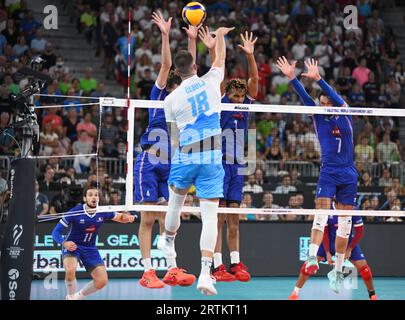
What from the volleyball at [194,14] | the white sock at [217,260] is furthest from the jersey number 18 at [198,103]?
the white sock at [217,260]

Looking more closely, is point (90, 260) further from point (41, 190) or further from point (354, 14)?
point (354, 14)

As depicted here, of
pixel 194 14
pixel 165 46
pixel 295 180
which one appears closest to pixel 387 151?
pixel 295 180

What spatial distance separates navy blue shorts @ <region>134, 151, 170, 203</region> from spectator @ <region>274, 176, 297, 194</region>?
21.9 ft

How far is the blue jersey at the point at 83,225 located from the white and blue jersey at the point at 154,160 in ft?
3.74

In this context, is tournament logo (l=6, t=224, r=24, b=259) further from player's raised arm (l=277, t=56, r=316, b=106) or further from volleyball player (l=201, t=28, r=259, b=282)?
player's raised arm (l=277, t=56, r=316, b=106)

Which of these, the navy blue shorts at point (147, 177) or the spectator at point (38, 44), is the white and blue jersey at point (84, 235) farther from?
the spectator at point (38, 44)

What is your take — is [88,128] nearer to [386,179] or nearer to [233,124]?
[386,179]

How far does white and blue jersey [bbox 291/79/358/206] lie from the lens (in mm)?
13094

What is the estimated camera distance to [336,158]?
13.1 metres

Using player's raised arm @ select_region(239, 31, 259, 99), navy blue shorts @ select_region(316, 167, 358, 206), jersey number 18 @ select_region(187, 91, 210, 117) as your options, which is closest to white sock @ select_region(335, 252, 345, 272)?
navy blue shorts @ select_region(316, 167, 358, 206)

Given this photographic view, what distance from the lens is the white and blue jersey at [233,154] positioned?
1280cm

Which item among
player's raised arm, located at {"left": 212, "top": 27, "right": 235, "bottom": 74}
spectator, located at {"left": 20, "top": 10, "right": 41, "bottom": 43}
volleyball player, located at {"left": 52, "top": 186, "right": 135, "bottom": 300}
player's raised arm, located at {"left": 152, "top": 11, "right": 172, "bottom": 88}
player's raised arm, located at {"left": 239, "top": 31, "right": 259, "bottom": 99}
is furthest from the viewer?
spectator, located at {"left": 20, "top": 10, "right": 41, "bottom": 43}
